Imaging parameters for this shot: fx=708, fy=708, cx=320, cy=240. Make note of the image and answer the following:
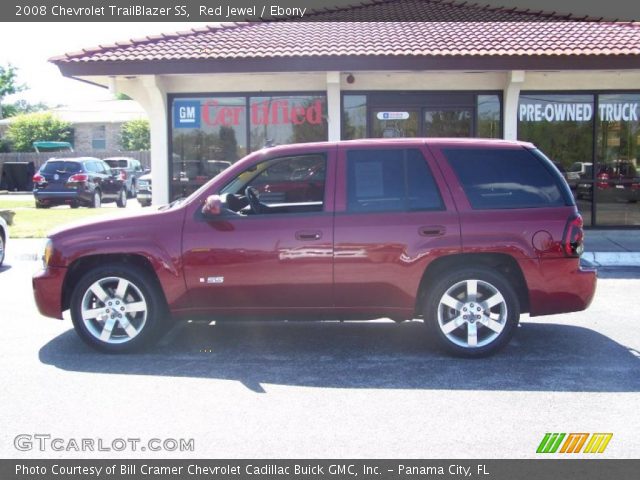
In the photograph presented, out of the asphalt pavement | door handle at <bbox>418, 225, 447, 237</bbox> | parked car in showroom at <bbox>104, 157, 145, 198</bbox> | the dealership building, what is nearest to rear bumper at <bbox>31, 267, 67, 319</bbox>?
the asphalt pavement

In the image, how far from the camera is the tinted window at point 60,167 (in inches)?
883

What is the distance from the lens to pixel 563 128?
14297 mm

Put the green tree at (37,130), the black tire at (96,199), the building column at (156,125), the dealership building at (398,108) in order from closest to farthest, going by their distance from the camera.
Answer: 1. the dealership building at (398,108)
2. the building column at (156,125)
3. the black tire at (96,199)
4. the green tree at (37,130)

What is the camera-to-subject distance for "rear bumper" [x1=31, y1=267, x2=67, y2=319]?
20.5ft

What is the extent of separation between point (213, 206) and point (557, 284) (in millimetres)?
3004

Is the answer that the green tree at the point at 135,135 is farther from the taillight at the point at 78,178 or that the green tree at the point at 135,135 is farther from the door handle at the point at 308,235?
the door handle at the point at 308,235

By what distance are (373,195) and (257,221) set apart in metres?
1.03

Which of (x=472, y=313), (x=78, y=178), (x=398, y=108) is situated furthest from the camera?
(x=78, y=178)

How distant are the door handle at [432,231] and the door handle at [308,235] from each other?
87 centimetres

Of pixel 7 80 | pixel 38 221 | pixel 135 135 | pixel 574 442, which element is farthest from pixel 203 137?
pixel 7 80

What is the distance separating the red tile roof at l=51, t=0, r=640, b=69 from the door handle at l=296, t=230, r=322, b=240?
753cm

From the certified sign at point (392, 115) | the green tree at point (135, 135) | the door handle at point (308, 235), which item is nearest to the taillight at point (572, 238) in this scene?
the door handle at point (308, 235)

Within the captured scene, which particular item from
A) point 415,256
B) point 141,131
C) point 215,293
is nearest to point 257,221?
point 215,293

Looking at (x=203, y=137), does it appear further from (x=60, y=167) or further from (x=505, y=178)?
(x=60, y=167)
